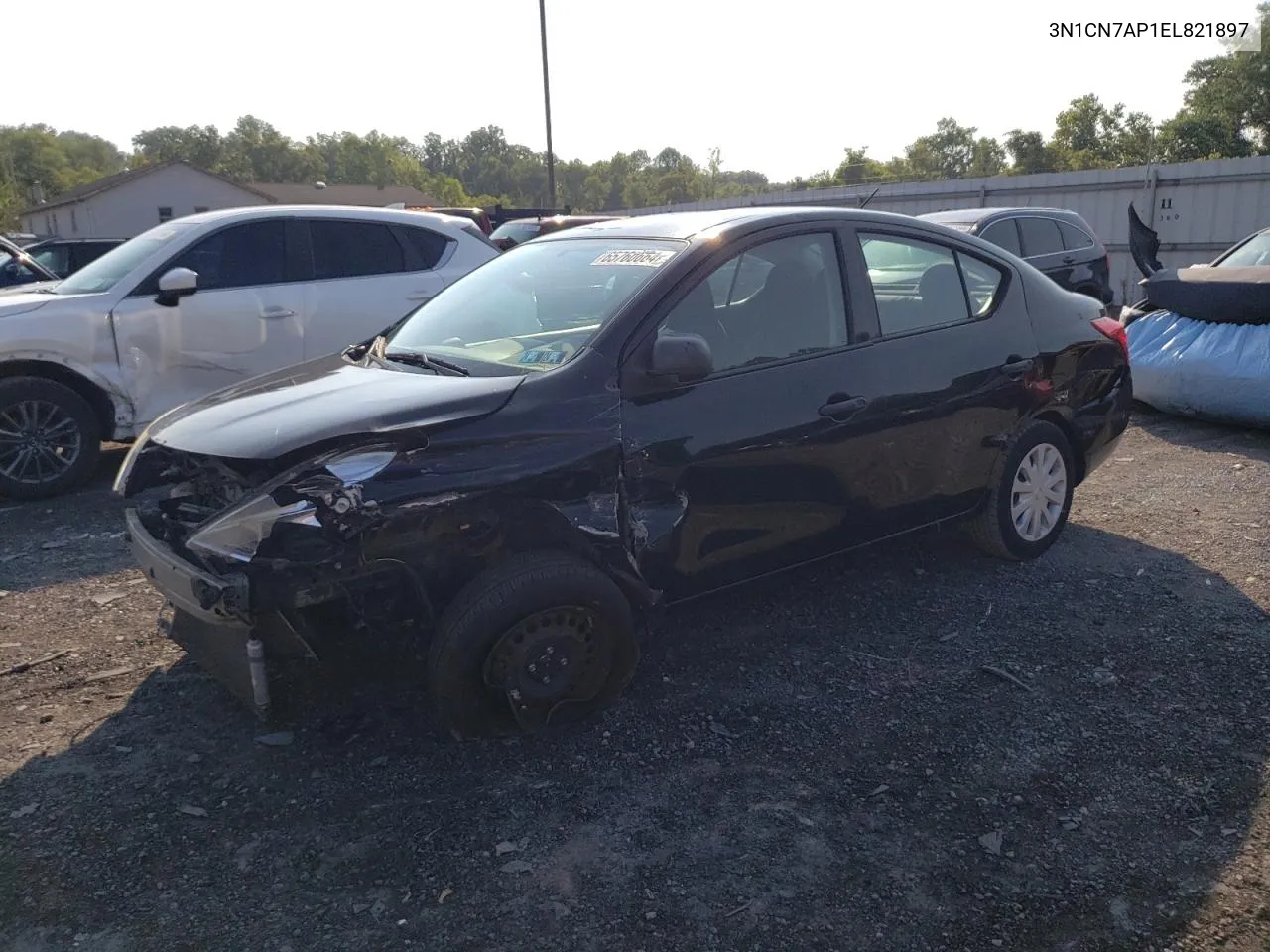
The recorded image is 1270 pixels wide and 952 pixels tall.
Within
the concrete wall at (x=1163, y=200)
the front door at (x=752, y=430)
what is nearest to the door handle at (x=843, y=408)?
the front door at (x=752, y=430)

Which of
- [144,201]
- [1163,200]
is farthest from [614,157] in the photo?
[1163,200]

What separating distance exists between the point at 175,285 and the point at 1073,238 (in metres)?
9.78

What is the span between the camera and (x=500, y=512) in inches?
128

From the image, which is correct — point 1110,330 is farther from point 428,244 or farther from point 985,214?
point 985,214

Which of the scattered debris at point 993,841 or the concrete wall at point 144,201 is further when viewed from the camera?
the concrete wall at point 144,201

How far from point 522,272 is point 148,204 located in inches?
2224

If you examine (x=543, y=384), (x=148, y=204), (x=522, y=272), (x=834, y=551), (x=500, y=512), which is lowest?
(x=834, y=551)

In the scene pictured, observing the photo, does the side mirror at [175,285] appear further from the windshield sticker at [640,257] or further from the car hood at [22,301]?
the windshield sticker at [640,257]

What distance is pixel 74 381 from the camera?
6.55m

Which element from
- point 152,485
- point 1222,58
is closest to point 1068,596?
point 152,485

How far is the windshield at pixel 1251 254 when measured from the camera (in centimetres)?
859

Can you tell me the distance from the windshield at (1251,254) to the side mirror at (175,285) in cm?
836

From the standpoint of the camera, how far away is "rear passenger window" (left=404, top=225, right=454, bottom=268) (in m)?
7.80

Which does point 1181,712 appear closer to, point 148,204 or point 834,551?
point 834,551
